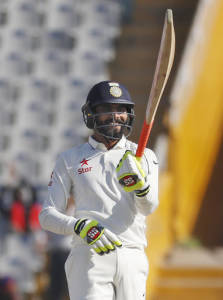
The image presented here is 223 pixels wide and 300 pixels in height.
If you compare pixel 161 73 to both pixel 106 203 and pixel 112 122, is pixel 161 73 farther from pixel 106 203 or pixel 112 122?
pixel 106 203

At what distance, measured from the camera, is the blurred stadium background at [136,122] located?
8.34 metres

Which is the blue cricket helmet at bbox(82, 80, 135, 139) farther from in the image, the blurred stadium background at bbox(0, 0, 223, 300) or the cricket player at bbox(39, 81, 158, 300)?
the blurred stadium background at bbox(0, 0, 223, 300)

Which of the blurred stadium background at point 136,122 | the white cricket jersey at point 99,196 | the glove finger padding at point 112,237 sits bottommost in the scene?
the blurred stadium background at point 136,122

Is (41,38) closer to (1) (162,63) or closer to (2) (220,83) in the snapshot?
(2) (220,83)

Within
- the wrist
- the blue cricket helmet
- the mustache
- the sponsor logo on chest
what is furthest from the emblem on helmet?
the wrist

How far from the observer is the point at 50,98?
36.4 ft

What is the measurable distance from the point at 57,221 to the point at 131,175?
1.51ft

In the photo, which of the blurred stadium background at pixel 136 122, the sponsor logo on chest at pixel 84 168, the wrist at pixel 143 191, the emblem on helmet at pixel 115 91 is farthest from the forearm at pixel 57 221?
the blurred stadium background at pixel 136 122

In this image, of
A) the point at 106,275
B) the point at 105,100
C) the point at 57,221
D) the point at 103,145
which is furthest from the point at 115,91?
the point at 106,275

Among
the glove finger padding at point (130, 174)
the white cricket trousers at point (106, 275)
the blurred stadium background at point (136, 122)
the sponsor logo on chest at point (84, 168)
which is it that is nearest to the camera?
the glove finger padding at point (130, 174)

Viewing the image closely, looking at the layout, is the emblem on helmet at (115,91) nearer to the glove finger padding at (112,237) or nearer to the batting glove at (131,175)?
the batting glove at (131,175)

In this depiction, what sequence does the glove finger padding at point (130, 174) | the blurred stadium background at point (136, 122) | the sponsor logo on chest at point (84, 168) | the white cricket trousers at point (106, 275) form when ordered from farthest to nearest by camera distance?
1. the blurred stadium background at point (136, 122)
2. the sponsor logo on chest at point (84, 168)
3. the white cricket trousers at point (106, 275)
4. the glove finger padding at point (130, 174)

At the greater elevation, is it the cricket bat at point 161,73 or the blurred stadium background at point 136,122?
the cricket bat at point 161,73

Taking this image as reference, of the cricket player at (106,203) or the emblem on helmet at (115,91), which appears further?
the emblem on helmet at (115,91)
